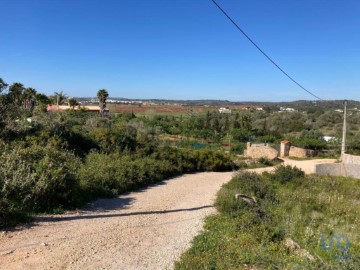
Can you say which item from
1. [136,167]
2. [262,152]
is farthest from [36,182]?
[262,152]

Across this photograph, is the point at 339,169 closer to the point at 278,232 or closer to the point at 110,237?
the point at 278,232

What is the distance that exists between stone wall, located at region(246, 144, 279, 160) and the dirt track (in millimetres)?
17358

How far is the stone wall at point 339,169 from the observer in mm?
22891

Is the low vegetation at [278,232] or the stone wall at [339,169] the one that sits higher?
the low vegetation at [278,232]

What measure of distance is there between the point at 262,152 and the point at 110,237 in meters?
22.4

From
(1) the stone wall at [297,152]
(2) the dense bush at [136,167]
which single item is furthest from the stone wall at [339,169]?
(1) the stone wall at [297,152]

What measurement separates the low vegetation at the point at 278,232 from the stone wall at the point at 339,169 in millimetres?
6208

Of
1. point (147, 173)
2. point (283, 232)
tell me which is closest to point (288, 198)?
point (283, 232)

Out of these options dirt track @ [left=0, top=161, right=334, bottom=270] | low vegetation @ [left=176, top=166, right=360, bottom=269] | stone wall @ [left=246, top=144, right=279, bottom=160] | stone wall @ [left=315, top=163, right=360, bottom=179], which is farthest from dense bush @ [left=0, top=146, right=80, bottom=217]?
stone wall @ [left=246, top=144, right=279, bottom=160]

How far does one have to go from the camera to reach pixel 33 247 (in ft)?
21.4

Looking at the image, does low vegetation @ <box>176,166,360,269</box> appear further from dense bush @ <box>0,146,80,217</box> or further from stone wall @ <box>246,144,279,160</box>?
Answer: stone wall @ <box>246,144,279,160</box>

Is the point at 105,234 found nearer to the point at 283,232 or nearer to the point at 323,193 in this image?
the point at 283,232

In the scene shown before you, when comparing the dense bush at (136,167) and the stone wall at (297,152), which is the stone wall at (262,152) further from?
the dense bush at (136,167)

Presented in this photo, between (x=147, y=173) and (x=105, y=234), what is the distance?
7.89 meters
